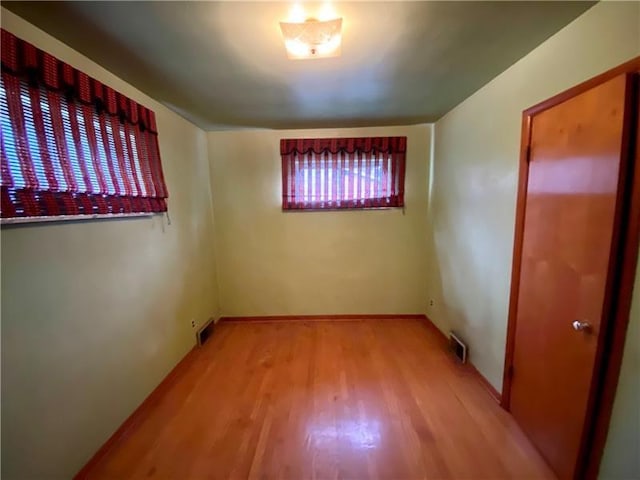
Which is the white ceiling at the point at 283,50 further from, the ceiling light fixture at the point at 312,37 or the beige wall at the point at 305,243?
the beige wall at the point at 305,243

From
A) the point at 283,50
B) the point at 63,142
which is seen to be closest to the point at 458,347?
the point at 283,50

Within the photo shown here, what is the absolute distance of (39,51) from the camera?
4.17 feet

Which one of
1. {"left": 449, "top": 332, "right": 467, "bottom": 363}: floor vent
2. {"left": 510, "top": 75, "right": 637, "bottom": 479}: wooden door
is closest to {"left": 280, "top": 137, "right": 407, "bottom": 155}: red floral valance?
{"left": 510, "top": 75, "right": 637, "bottom": 479}: wooden door

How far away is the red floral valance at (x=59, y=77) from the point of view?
1.17 metres

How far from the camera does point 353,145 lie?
10.4ft

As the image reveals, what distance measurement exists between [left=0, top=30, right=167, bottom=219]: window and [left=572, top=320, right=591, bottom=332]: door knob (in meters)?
2.54

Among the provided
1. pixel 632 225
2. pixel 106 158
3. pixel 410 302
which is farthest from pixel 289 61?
pixel 410 302

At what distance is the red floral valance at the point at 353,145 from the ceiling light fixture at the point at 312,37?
1.73 metres

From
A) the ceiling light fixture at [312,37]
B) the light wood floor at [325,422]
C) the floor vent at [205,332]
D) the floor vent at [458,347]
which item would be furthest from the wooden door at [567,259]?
the floor vent at [205,332]

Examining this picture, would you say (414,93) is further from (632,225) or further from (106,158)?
(106,158)

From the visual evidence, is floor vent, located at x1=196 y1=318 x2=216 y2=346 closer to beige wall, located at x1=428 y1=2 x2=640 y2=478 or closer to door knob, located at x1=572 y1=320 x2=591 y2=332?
beige wall, located at x1=428 y1=2 x2=640 y2=478

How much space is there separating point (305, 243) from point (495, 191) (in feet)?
6.74

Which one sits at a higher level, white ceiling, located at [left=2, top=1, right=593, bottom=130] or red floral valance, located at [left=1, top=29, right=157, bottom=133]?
white ceiling, located at [left=2, top=1, right=593, bottom=130]

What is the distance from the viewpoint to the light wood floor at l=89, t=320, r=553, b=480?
1.54 meters
